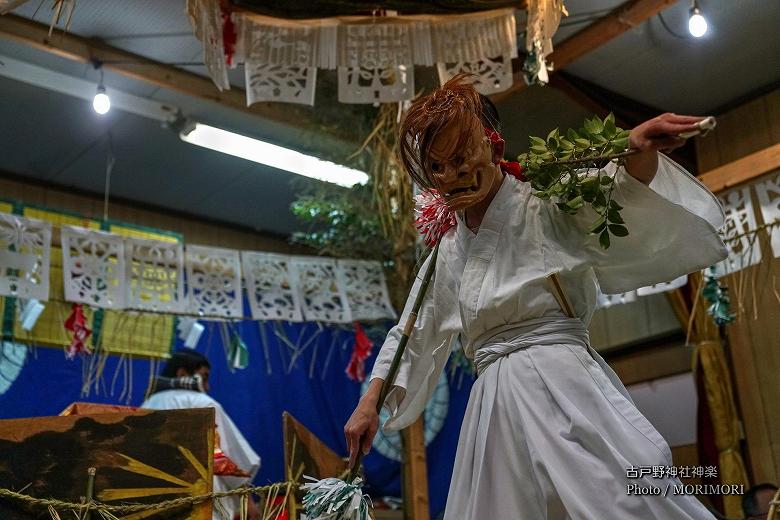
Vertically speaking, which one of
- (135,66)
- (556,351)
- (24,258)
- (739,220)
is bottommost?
(556,351)

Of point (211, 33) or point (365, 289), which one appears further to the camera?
point (365, 289)

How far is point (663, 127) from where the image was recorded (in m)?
1.60

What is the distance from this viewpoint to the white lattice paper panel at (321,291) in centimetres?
541

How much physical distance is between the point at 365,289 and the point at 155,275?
52.3 inches

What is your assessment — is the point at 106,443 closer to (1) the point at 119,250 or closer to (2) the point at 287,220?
(1) the point at 119,250

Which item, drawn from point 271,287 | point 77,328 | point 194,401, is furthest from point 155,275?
point 194,401

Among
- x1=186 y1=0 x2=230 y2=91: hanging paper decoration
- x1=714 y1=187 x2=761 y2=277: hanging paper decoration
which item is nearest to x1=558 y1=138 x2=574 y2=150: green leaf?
x1=186 y1=0 x2=230 y2=91: hanging paper decoration

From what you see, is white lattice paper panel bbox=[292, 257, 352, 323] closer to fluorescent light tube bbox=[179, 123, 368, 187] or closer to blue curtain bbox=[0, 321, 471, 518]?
fluorescent light tube bbox=[179, 123, 368, 187]

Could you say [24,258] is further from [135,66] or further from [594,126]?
[594,126]

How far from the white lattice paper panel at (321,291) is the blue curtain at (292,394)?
0.83m

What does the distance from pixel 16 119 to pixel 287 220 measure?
2.71 metres

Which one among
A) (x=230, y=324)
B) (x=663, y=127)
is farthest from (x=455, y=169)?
(x=230, y=324)

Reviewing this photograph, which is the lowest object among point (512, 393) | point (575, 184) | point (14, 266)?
point (512, 393)

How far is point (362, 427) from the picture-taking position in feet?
6.37
